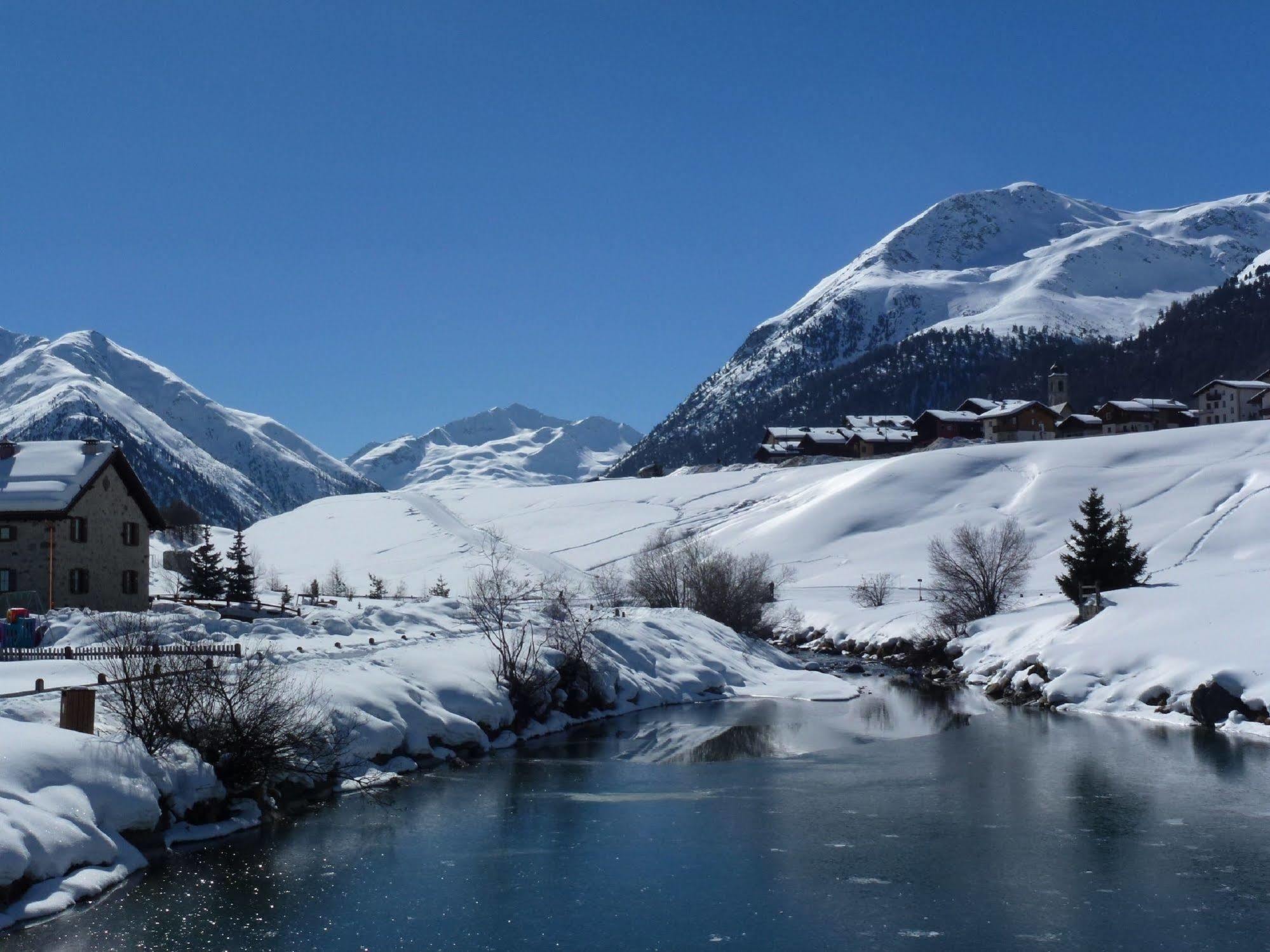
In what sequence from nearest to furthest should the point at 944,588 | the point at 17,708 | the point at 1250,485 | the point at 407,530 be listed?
the point at 17,708
the point at 944,588
the point at 1250,485
the point at 407,530

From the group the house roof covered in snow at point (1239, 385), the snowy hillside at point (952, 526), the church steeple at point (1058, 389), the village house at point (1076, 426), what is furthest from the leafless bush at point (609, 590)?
the church steeple at point (1058, 389)

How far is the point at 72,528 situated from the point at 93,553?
1739 millimetres

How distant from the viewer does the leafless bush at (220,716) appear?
25.0 metres

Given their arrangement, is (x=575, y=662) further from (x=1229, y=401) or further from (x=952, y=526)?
(x=1229, y=401)

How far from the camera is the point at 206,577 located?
65.0 metres

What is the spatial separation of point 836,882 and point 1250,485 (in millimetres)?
79553

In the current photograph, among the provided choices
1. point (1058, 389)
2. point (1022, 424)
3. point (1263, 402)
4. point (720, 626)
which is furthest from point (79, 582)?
point (1058, 389)

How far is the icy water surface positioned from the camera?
18.4 metres

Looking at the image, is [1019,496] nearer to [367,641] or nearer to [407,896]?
[367,641]

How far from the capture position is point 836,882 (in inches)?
830

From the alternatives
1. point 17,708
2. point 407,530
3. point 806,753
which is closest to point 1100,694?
point 806,753

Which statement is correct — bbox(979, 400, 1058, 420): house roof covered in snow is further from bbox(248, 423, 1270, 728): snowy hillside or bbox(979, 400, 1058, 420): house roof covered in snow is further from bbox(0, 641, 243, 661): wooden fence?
bbox(0, 641, 243, 661): wooden fence

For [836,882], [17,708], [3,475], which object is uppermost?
[3,475]

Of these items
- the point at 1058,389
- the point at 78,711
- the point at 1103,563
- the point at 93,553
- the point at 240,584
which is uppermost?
the point at 1058,389
